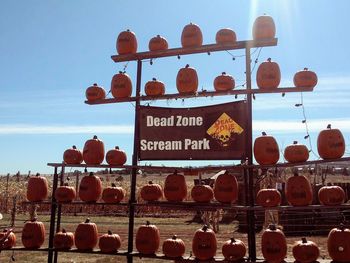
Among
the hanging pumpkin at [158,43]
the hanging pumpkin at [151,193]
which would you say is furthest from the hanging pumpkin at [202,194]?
the hanging pumpkin at [158,43]

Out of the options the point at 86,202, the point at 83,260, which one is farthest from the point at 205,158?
the point at 83,260

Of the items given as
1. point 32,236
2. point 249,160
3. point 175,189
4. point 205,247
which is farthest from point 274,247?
point 32,236

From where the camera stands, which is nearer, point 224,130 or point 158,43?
point 224,130

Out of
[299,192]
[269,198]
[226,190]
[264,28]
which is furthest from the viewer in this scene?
[264,28]

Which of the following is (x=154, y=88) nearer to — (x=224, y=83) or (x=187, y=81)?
(x=187, y=81)

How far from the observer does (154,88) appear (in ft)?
30.6

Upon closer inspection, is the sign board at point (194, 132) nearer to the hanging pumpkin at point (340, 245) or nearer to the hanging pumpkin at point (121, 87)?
the hanging pumpkin at point (121, 87)

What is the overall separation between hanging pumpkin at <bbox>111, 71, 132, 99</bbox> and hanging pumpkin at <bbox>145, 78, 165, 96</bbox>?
0.39 meters

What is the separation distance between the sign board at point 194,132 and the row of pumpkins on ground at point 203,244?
1454 millimetres

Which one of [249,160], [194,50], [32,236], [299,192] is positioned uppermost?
[194,50]

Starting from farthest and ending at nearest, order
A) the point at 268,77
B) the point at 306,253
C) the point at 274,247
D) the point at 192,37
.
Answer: the point at 192,37, the point at 268,77, the point at 274,247, the point at 306,253

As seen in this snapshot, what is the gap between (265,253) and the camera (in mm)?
7633

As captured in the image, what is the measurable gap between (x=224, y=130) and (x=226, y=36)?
1.89 metres

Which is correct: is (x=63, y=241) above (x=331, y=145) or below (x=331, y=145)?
below
